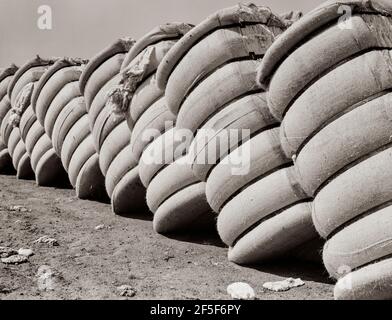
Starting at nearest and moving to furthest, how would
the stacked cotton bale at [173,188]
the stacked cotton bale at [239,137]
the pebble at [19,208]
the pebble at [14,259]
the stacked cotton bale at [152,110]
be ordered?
the stacked cotton bale at [239,137] < the pebble at [14,259] < the stacked cotton bale at [173,188] < the stacked cotton bale at [152,110] < the pebble at [19,208]

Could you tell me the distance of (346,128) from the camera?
9.36ft

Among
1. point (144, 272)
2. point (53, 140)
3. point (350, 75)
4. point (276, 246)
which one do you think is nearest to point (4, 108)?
point (53, 140)

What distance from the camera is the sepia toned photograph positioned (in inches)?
112

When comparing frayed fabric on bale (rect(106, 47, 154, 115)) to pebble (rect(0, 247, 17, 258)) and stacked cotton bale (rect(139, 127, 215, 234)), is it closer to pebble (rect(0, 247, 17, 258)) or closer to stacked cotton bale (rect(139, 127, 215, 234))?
stacked cotton bale (rect(139, 127, 215, 234))

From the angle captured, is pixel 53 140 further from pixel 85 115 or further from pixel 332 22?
pixel 332 22

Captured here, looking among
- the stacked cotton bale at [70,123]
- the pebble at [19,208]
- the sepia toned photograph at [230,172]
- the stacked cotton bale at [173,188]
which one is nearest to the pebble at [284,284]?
the sepia toned photograph at [230,172]

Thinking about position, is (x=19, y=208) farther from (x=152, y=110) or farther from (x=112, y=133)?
(x=152, y=110)

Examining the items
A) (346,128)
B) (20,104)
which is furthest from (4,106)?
(346,128)

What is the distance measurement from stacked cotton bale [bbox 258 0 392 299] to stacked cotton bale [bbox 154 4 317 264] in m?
0.27

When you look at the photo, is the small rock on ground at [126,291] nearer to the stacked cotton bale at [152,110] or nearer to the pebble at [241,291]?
the pebble at [241,291]

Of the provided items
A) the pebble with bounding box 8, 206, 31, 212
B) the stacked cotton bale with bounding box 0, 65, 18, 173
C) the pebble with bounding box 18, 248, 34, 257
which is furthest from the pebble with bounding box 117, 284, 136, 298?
the stacked cotton bale with bounding box 0, 65, 18, 173

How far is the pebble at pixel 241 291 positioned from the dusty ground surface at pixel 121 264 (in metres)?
0.04

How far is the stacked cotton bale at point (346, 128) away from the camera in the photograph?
275 cm

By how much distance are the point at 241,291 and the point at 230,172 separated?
2.43 feet
